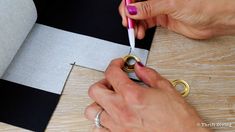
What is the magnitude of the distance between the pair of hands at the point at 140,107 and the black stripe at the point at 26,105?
10cm

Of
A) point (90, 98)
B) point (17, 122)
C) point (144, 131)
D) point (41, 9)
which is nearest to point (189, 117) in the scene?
point (144, 131)

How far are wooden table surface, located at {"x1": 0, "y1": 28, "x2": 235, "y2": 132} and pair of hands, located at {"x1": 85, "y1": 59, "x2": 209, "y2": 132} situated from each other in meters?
0.05

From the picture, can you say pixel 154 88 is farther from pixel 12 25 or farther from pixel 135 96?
pixel 12 25

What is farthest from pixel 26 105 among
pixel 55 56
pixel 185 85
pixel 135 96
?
pixel 185 85

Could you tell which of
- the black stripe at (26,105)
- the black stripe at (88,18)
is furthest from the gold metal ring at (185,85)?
the black stripe at (26,105)

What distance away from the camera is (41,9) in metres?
0.76

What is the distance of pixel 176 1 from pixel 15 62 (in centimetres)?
42

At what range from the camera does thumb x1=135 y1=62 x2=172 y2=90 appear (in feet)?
1.94

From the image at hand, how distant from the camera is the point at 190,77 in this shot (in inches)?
26.5

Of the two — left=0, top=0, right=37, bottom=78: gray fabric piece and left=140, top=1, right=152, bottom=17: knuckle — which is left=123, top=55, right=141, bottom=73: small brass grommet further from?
left=0, top=0, right=37, bottom=78: gray fabric piece

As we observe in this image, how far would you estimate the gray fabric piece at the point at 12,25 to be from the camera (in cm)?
61

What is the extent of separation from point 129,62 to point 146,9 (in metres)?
0.13

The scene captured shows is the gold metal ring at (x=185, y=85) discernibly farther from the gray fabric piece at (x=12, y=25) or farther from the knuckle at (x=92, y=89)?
the gray fabric piece at (x=12, y=25)

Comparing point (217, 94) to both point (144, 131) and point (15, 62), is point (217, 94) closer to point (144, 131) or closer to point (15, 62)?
point (144, 131)
